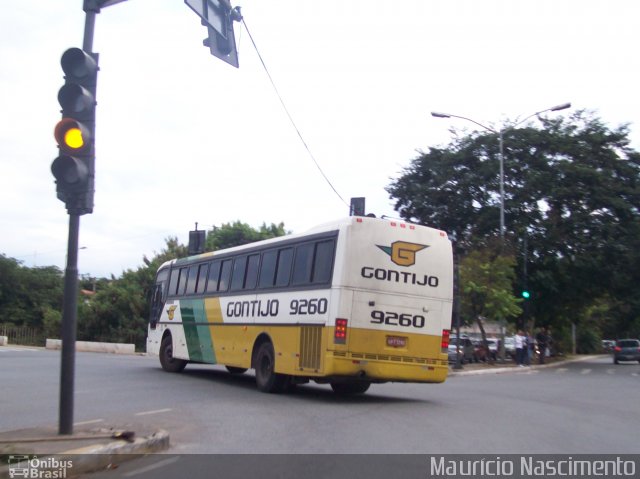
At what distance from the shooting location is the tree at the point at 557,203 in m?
35.6

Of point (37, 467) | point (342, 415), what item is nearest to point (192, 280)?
point (342, 415)

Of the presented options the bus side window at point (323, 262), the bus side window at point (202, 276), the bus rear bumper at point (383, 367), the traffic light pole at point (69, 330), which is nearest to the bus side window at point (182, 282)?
the bus side window at point (202, 276)

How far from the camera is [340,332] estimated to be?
13258mm

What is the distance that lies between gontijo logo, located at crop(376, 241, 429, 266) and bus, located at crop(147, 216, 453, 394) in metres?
0.02

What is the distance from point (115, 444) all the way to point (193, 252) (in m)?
→ 16.4

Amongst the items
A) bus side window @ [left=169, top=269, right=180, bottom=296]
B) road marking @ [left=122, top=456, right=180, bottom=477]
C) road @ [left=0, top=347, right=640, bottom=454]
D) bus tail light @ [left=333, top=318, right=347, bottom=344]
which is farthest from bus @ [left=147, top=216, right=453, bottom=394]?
road marking @ [left=122, top=456, right=180, bottom=477]

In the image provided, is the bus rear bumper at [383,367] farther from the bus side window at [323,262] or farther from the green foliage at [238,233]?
the green foliage at [238,233]

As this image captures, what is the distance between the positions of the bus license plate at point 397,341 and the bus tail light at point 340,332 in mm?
930

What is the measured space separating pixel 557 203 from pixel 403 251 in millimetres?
24630

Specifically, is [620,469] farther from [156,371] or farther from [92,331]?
[92,331]

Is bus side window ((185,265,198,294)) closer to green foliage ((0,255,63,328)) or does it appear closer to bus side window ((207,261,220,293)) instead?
bus side window ((207,261,220,293))

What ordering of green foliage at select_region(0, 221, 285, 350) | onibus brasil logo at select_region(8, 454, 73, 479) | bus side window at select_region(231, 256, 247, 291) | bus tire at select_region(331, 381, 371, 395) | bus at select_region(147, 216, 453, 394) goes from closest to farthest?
onibus brasil logo at select_region(8, 454, 73, 479), bus at select_region(147, 216, 453, 394), bus tire at select_region(331, 381, 371, 395), bus side window at select_region(231, 256, 247, 291), green foliage at select_region(0, 221, 285, 350)

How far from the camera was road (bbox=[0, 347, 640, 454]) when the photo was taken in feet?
29.7

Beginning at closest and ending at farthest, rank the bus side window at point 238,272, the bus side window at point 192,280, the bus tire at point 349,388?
the bus tire at point 349,388
the bus side window at point 238,272
the bus side window at point 192,280
